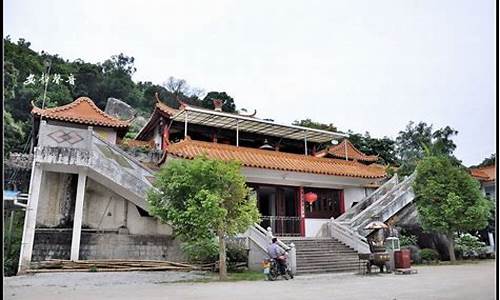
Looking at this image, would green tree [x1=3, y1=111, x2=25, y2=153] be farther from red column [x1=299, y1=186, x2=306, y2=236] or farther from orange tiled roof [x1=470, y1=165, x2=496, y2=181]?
orange tiled roof [x1=470, y1=165, x2=496, y2=181]

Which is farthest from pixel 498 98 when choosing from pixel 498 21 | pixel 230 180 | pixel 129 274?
pixel 129 274

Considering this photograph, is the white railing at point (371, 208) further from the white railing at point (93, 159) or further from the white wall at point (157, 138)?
the white wall at point (157, 138)

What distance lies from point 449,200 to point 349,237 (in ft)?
9.17

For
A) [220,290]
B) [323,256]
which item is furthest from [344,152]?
[220,290]

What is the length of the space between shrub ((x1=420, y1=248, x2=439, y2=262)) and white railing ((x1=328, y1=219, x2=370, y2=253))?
2341 mm

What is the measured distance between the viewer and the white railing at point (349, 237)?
10836 millimetres

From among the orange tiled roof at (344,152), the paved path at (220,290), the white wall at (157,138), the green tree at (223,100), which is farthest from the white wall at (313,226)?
the green tree at (223,100)

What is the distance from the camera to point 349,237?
1134cm

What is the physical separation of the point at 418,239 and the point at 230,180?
8.32 m

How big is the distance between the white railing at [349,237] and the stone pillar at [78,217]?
22.7 ft

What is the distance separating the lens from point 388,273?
9.05 metres

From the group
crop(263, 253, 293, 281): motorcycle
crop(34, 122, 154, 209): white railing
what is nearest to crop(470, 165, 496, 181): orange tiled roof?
crop(263, 253, 293, 281): motorcycle

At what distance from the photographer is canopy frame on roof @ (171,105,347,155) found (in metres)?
12.8

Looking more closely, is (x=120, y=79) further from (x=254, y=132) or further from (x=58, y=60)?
(x=254, y=132)
